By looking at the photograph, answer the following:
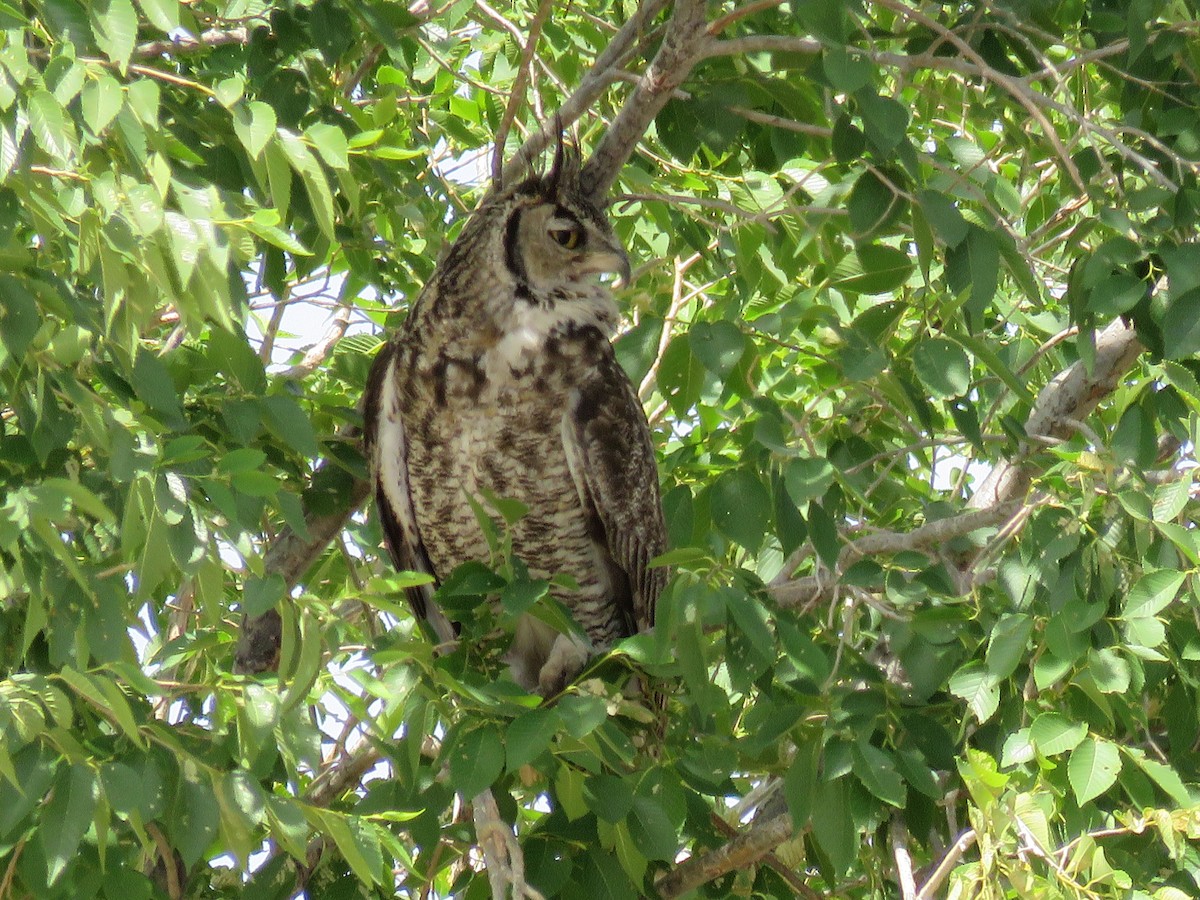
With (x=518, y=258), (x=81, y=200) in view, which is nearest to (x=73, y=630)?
(x=81, y=200)

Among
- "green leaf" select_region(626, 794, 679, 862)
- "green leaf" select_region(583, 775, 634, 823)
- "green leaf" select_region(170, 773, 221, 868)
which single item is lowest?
"green leaf" select_region(626, 794, 679, 862)

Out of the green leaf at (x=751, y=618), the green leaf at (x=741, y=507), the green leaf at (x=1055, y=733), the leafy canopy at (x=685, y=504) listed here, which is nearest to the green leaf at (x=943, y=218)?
the leafy canopy at (x=685, y=504)

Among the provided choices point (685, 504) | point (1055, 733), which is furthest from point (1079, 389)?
point (1055, 733)

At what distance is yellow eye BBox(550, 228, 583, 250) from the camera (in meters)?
2.92

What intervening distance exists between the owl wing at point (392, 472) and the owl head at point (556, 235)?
34 centimetres

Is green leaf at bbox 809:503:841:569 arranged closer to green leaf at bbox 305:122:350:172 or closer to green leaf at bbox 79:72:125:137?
green leaf at bbox 305:122:350:172

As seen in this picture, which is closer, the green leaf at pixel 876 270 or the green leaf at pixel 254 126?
the green leaf at pixel 254 126

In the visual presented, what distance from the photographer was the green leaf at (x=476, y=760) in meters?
1.95

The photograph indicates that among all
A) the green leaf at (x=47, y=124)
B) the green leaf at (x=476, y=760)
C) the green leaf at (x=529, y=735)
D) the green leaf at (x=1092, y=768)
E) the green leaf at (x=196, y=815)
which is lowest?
the green leaf at (x=1092, y=768)

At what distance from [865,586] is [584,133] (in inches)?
72.2

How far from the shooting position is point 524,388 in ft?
9.53

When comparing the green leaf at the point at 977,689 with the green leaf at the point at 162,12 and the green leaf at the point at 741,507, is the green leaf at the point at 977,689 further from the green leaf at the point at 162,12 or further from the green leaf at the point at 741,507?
the green leaf at the point at 162,12

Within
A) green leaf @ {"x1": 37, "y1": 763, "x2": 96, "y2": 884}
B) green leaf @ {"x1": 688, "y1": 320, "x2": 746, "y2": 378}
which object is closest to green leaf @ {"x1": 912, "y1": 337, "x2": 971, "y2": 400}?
green leaf @ {"x1": 688, "y1": 320, "x2": 746, "y2": 378}

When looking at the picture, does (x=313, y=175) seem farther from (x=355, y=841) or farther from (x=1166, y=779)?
(x=1166, y=779)
